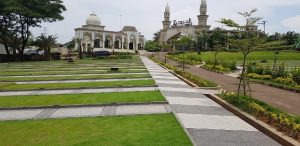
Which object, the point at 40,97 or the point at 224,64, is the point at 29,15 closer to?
the point at 224,64

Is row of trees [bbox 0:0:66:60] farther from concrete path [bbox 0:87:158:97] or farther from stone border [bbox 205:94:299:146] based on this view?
stone border [bbox 205:94:299:146]

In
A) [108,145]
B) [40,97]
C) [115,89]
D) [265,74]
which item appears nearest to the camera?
[108,145]

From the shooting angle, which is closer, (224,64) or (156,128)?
(156,128)

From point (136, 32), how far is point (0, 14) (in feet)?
190

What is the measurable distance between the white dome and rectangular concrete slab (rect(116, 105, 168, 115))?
82.9 m

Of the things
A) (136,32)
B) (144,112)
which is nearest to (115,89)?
(144,112)

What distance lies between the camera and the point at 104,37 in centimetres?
9462

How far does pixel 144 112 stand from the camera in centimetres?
1095

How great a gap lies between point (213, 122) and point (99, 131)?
3.08 meters

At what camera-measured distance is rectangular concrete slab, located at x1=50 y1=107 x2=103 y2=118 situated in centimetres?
1076

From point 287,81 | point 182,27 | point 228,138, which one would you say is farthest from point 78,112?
point 182,27

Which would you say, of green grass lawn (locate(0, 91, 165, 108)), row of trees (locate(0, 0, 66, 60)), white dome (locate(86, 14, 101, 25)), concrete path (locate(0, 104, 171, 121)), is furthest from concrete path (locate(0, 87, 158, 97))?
white dome (locate(86, 14, 101, 25))

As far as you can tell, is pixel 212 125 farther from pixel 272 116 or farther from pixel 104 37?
pixel 104 37

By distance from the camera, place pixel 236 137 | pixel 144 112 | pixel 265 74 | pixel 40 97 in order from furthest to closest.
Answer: pixel 265 74, pixel 40 97, pixel 144 112, pixel 236 137
